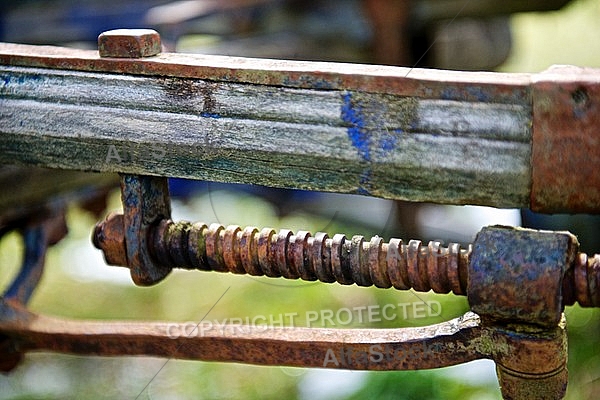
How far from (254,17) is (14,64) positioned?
5.86 ft

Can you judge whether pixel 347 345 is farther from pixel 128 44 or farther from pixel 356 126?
pixel 128 44

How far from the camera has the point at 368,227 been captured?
3430 millimetres

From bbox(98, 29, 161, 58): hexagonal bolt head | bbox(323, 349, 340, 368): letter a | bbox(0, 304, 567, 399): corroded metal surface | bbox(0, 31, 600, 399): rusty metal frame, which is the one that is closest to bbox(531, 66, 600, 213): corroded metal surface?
bbox(0, 31, 600, 399): rusty metal frame

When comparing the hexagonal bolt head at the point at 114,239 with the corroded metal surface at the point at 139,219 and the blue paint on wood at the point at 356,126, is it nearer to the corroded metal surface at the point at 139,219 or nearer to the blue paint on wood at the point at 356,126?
the corroded metal surface at the point at 139,219

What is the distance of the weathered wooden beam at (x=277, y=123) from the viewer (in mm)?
1122

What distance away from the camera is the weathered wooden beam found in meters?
1.12

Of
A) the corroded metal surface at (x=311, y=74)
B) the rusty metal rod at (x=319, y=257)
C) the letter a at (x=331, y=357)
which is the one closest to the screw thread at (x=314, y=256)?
the rusty metal rod at (x=319, y=257)

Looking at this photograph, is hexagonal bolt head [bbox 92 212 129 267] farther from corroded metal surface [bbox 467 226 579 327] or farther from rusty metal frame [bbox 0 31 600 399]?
corroded metal surface [bbox 467 226 579 327]

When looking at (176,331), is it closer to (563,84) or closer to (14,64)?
(14,64)

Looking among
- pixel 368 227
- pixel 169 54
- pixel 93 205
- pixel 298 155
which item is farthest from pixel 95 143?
pixel 368 227

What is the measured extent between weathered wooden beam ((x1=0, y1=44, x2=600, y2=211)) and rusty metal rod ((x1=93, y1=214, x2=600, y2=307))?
9 cm

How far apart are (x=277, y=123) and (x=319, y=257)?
22 cm

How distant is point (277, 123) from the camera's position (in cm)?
122

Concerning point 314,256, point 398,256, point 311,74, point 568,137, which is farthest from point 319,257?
point 568,137
